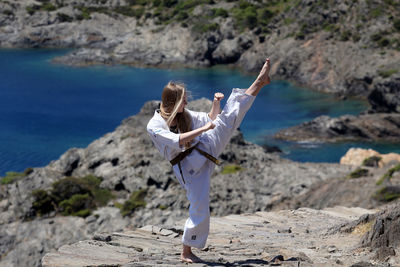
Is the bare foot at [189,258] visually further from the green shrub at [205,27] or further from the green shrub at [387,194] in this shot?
the green shrub at [205,27]

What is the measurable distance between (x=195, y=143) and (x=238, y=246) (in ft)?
8.28

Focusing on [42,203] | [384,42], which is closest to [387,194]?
[42,203]

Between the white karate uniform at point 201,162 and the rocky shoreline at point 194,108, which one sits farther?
the rocky shoreline at point 194,108

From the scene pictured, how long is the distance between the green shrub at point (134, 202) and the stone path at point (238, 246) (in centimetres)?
1878

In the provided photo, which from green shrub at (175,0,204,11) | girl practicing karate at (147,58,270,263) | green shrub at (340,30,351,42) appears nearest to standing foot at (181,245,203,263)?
girl practicing karate at (147,58,270,263)

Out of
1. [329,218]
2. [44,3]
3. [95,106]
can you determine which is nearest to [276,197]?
[329,218]

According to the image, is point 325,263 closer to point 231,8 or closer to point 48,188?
point 48,188

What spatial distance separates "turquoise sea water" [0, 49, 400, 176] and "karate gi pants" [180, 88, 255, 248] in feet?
153

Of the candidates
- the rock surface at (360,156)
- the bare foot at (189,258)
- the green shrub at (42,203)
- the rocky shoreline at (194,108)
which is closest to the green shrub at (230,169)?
the rocky shoreline at (194,108)

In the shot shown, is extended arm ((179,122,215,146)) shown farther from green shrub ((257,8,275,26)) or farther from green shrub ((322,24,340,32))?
green shrub ((257,8,275,26))

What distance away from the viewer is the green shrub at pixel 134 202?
30.8m

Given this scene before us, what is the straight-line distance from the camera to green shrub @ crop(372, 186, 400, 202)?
22.1 meters

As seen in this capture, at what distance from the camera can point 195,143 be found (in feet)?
25.7

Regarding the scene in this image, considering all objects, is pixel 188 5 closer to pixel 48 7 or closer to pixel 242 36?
pixel 242 36
